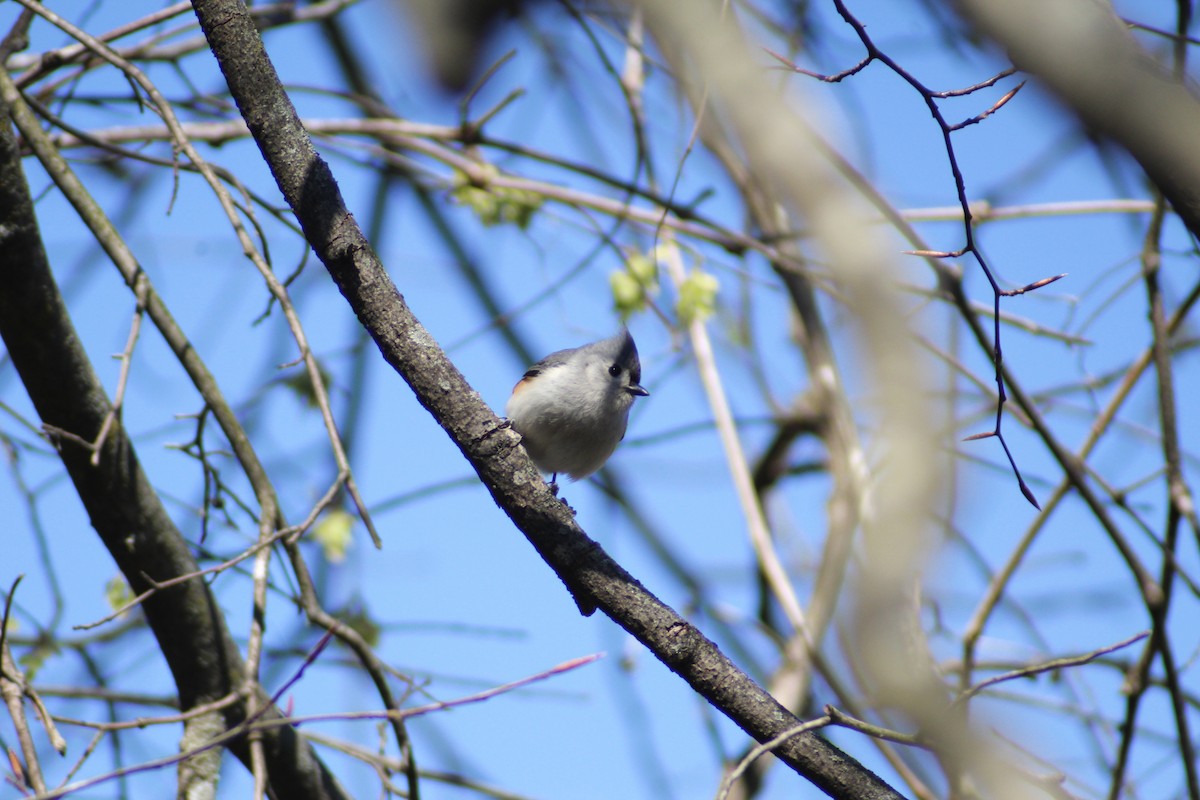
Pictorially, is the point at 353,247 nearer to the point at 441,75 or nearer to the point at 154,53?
the point at 154,53

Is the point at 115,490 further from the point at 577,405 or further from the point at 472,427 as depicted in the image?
the point at 577,405

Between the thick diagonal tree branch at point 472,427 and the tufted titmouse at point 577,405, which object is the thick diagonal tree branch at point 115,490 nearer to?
the thick diagonal tree branch at point 472,427

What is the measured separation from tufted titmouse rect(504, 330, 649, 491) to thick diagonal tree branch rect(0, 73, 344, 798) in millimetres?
1308

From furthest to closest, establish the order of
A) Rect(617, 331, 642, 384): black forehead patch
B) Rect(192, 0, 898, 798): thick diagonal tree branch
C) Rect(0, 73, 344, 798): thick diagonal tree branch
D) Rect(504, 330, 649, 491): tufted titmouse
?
Rect(617, 331, 642, 384): black forehead patch < Rect(504, 330, 649, 491): tufted titmouse < Rect(0, 73, 344, 798): thick diagonal tree branch < Rect(192, 0, 898, 798): thick diagonal tree branch

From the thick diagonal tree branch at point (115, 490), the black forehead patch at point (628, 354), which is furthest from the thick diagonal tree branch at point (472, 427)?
the black forehead patch at point (628, 354)

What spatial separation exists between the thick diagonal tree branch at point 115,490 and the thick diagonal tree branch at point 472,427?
2.64ft

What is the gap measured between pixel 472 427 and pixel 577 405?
1.80 metres

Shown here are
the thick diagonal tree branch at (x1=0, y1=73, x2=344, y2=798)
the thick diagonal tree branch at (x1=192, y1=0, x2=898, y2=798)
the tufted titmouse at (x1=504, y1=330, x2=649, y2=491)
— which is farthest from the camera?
the tufted titmouse at (x1=504, y1=330, x2=649, y2=491)

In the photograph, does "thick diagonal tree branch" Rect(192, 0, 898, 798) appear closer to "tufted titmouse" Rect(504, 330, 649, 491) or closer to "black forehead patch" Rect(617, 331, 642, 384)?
"tufted titmouse" Rect(504, 330, 649, 491)

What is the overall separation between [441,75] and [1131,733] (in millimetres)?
3479

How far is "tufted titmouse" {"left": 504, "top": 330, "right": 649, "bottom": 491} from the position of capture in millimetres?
3678

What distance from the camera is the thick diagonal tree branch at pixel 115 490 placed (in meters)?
2.37

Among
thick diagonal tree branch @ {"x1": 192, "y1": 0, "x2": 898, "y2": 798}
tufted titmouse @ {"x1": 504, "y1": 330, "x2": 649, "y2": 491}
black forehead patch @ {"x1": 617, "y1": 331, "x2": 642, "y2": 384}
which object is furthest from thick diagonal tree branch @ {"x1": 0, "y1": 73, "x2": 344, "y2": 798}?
black forehead patch @ {"x1": 617, "y1": 331, "x2": 642, "y2": 384}

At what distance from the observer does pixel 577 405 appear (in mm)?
3684
